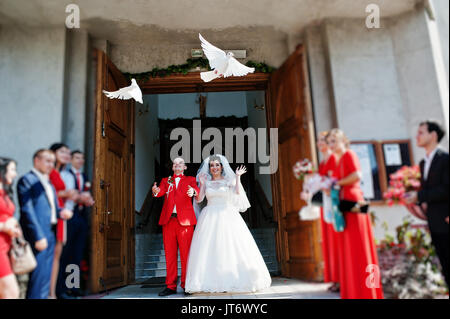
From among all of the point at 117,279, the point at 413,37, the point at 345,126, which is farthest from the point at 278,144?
the point at 117,279

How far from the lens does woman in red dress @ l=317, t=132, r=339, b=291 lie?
305 centimetres

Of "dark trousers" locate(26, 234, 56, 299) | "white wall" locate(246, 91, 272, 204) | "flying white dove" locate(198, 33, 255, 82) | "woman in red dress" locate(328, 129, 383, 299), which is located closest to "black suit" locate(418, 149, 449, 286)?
"woman in red dress" locate(328, 129, 383, 299)

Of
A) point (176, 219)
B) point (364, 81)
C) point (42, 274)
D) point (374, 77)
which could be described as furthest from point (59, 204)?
point (374, 77)

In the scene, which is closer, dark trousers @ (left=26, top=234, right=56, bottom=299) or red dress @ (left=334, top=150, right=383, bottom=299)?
red dress @ (left=334, top=150, right=383, bottom=299)

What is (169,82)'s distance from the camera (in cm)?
400

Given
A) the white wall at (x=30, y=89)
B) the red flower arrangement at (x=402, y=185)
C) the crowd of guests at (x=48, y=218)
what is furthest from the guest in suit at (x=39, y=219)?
the red flower arrangement at (x=402, y=185)

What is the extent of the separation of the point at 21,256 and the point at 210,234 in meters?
1.71

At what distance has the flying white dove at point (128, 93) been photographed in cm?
372

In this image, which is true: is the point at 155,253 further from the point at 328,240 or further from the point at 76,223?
the point at 328,240

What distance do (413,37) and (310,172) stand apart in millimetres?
1663

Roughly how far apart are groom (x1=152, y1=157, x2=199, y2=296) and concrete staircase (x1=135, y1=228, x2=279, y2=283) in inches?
25.2

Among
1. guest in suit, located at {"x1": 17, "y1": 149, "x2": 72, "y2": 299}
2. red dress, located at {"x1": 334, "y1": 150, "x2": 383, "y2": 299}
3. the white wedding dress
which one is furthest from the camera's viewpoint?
the white wedding dress

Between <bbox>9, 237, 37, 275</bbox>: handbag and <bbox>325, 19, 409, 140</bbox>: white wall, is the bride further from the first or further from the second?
<bbox>9, 237, 37, 275</bbox>: handbag

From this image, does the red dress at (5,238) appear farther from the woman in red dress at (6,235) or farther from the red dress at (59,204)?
the red dress at (59,204)
